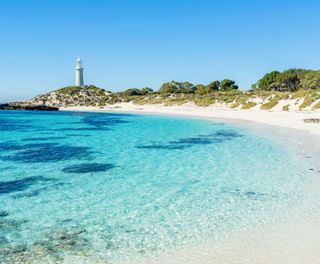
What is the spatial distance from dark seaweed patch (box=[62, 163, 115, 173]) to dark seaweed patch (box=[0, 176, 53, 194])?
1848 mm

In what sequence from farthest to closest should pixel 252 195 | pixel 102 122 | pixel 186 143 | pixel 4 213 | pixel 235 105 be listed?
1. pixel 235 105
2. pixel 102 122
3. pixel 186 143
4. pixel 252 195
5. pixel 4 213

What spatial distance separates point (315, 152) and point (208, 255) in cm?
1592

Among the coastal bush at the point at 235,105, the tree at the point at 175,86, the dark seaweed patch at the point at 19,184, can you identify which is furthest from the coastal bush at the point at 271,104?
the tree at the point at 175,86

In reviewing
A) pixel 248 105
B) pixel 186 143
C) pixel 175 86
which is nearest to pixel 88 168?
pixel 186 143

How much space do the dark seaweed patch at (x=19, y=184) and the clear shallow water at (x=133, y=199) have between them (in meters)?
0.04

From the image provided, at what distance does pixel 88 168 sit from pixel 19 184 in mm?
4026

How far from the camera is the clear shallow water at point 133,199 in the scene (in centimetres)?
829

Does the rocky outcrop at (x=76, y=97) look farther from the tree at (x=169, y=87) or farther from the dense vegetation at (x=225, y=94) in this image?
the tree at (x=169, y=87)

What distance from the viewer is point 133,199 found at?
39.2ft

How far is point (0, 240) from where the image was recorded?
8.27m

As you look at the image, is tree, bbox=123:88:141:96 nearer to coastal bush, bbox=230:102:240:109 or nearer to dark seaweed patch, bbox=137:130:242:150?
coastal bush, bbox=230:102:240:109

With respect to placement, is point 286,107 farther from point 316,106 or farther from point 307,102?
point 316,106

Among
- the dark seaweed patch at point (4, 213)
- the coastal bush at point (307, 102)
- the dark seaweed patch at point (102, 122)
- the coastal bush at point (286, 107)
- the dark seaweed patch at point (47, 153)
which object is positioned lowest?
the dark seaweed patch at point (102, 122)

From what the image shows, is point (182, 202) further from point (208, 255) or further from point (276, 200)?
point (208, 255)
